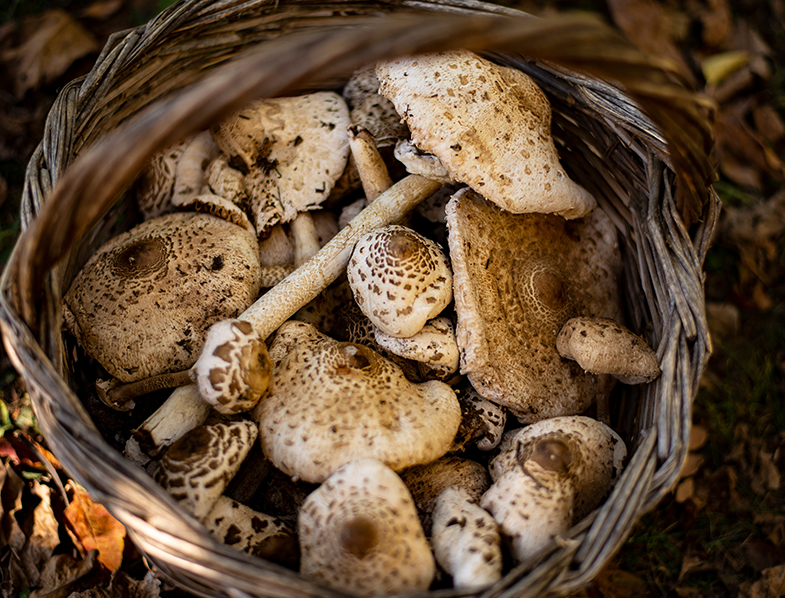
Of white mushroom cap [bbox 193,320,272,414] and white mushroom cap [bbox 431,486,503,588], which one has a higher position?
white mushroom cap [bbox 193,320,272,414]

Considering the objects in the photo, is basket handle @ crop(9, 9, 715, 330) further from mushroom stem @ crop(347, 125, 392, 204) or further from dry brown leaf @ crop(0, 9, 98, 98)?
dry brown leaf @ crop(0, 9, 98, 98)

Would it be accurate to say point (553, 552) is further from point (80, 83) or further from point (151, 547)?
point (80, 83)

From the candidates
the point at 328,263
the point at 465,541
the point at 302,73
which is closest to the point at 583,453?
the point at 465,541

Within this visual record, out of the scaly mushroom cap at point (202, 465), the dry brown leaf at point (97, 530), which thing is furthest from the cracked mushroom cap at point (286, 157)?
the dry brown leaf at point (97, 530)

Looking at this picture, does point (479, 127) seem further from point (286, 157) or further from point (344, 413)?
point (344, 413)

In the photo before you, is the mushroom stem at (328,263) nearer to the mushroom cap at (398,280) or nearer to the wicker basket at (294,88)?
the mushroom cap at (398,280)

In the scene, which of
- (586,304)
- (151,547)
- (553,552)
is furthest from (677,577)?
(151,547)

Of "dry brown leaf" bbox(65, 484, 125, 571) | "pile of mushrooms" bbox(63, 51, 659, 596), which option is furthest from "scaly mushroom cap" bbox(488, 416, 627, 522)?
"dry brown leaf" bbox(65, 484, 125, 571)
